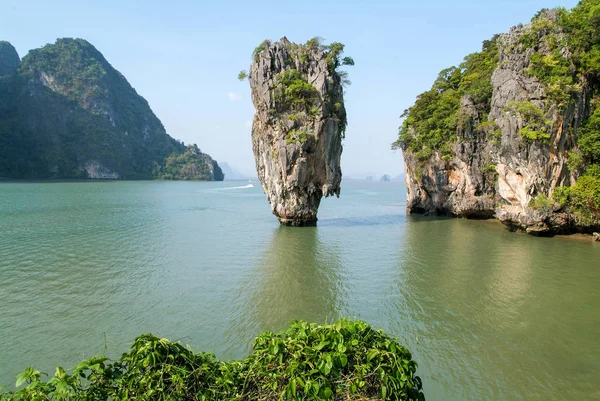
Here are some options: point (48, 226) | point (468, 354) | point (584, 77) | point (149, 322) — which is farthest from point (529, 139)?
point (48, 226)

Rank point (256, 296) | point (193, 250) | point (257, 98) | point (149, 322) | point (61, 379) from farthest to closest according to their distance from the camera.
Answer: point (257, 98), point (193, 250), point (256, 296), point (149, 322), point (61, 379)

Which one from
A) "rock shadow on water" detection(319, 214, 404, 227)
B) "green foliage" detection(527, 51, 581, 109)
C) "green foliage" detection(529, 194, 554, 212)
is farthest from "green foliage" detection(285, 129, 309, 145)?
"green foliage" detection(529, 194, 554, 212)

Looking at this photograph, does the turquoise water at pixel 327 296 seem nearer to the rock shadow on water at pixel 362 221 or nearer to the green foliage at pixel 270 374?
the green foliage at pixel 270 374

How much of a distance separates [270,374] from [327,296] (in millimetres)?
8682

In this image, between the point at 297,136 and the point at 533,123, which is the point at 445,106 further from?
the point at 297,136

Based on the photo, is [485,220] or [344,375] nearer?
[344,375]

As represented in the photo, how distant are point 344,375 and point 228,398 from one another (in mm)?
1304

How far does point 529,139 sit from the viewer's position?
20391 millimetres

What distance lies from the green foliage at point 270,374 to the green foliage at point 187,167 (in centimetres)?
13151

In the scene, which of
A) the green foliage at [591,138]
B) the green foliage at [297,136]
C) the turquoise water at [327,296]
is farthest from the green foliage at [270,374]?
the green foliage at [591,138]

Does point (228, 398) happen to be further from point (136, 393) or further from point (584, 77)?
point (584, 77)

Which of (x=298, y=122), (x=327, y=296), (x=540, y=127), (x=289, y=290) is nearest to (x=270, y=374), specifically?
(x=327, y=296)

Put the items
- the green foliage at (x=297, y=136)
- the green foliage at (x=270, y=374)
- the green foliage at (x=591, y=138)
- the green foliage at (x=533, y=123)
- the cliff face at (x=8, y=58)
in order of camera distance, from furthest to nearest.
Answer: the cliff face at (x=8, y=58)
the green foliage at (x=297, y=136)
the green foliage at (x=533, y=123)
the green foliage at (x=591, y=138)
the green foliage at (x=270, y=374)

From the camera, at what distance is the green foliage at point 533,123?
20.0 meters
